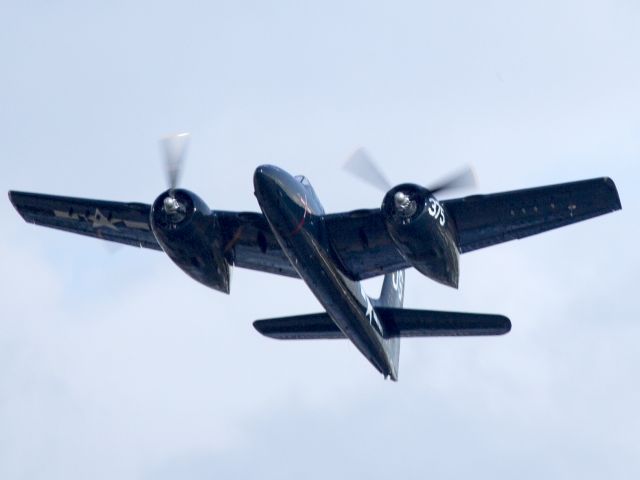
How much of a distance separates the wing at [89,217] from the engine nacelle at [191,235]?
234 cm

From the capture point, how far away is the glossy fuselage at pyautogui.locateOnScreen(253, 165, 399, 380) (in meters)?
36.4

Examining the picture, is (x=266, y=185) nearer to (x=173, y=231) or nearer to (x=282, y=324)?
(x=173, y=231)

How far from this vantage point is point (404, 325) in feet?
137

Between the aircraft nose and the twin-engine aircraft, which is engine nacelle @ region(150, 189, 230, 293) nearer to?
the twin-engine aircraft

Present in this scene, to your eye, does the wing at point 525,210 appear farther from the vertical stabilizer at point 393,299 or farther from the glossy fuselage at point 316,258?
the vertical stabilizer at point 393,299

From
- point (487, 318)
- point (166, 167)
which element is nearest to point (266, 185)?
point (166, 167)

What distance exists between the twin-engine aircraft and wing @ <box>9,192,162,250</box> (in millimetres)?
31

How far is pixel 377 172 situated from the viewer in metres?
37.7

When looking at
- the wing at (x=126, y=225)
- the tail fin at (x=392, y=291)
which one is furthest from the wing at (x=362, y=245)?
the tail fin at (x=392, y=291)

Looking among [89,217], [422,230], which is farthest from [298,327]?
[422,230]

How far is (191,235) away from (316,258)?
361cm

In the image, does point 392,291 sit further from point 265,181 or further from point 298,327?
point 265,181

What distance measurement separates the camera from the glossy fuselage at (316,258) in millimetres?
36375

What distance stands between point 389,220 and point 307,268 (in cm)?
308
